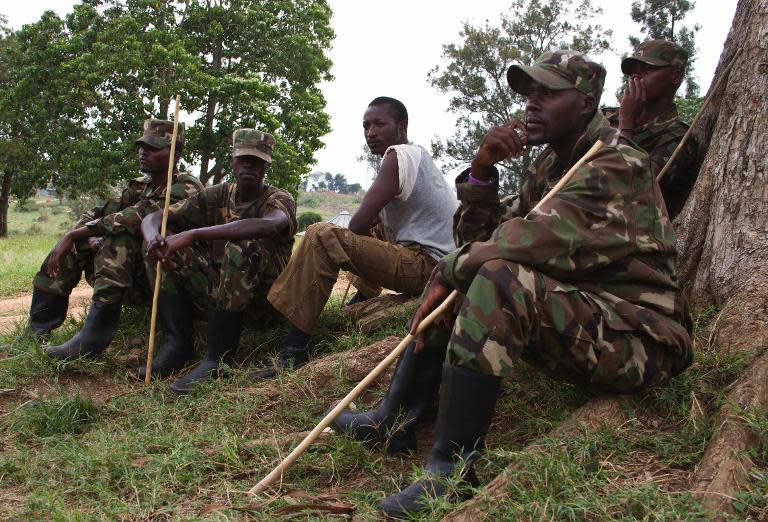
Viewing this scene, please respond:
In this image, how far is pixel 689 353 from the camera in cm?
281

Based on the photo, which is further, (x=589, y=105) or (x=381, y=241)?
(x=381, y=241)

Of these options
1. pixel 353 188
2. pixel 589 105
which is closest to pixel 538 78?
pixel 589 105

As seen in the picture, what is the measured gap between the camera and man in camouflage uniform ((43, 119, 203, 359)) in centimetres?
503

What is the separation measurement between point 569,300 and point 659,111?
2158 mm

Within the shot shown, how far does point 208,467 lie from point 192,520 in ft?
1.84

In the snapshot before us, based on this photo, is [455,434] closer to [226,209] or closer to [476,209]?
[476,209]

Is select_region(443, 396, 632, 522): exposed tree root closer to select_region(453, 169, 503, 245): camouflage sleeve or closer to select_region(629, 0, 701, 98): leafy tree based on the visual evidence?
select_region(453, 169, 503, 245): camouflage sleeve

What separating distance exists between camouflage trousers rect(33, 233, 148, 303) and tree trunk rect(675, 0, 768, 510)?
361 centimetres

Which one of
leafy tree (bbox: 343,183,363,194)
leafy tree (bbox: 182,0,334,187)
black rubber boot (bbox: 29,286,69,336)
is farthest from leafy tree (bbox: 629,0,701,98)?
leafy tree (bbox: 343,183,363,194)

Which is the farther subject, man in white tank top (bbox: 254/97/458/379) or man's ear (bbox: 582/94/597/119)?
man in white tank top (bbox: 254/97/458/379)

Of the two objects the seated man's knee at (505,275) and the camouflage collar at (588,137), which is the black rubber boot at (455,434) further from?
the camouflage collar at (588,137)

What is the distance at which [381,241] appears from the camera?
4.57 metres

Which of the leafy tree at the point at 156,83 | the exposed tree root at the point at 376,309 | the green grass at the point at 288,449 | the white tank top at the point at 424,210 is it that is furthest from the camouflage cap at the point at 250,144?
the leafy tree at the point at 156,83

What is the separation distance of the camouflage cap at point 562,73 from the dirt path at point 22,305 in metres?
5.13
